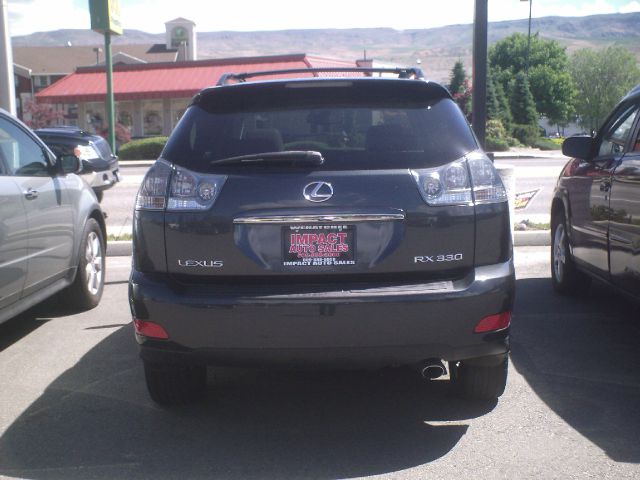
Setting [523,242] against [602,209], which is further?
[523,242]

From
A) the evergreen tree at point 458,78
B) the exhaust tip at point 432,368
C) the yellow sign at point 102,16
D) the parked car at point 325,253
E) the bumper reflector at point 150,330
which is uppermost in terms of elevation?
the yellow sign at point 102,16

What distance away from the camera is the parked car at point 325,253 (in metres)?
3.70

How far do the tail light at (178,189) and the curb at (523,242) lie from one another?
6153mm

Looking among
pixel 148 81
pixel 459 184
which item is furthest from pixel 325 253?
pixel 148 81

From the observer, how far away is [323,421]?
4.32m

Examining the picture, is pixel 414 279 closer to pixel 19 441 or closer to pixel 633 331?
pixel 19 441

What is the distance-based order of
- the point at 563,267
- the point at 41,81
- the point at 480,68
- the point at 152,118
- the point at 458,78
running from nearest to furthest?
1. the point at 563,267
2. the point at 480,68
3. the point at 152,118
4. the point at 458,78
5. the point at 41,81

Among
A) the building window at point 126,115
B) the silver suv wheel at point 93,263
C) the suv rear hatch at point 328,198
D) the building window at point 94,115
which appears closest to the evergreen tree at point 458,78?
the building window at point 126,115

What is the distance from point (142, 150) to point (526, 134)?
26.6 metres

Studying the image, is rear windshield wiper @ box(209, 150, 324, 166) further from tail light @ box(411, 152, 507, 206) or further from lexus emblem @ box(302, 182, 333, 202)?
tail light @ box(411, 152, 507, 206)

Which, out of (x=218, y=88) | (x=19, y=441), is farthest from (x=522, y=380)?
(x=19, y=441)

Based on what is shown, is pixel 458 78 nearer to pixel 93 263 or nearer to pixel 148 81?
pixel 148 81

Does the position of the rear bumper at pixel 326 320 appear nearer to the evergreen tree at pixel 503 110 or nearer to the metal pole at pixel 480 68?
the metal pole at pixel 480 68

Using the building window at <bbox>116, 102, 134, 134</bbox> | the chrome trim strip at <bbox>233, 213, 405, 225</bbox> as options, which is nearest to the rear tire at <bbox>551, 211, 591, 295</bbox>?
the chrome trim strip at <bbox>233, 213, 405, 225</bbox>
